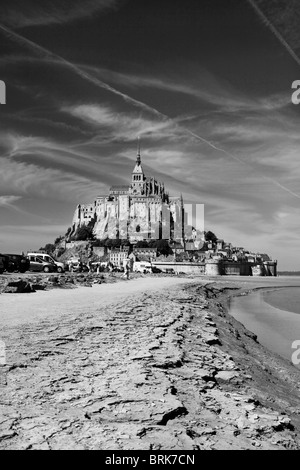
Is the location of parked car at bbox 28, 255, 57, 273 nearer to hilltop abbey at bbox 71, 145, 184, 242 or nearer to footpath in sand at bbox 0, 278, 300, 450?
footpath in sand at bbox 0, 278, 300, 450

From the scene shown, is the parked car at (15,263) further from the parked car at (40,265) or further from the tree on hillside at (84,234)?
the tree on hillside at (84,234)

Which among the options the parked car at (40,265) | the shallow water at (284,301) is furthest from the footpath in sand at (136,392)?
the parked car at (40,265)

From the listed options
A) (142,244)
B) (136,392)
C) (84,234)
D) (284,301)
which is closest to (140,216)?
(142,244)

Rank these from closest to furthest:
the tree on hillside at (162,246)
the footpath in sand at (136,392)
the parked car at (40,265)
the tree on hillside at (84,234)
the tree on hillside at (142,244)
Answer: the footpath in sand at (136,392), the parked car at (40,265), the tree on hillside at (162,246), the tree on hillside at (142,244), the tree on hillside at (84,234)

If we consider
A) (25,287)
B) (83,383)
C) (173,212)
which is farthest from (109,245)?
(83,383)

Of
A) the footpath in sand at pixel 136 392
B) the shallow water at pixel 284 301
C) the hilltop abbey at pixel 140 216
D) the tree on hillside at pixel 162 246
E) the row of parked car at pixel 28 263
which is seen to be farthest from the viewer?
the hilltop abbey at pixel 140 216

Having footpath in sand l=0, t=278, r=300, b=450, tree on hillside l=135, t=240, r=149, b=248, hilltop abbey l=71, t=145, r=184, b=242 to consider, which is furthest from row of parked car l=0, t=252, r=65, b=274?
hilltop abbey l=71, t=145, r=184, b=242

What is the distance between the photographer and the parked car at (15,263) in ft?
96.9

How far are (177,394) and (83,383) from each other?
1.05m

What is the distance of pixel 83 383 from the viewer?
4504mm

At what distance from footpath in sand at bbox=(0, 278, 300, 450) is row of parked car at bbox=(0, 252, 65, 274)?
73.0 ft

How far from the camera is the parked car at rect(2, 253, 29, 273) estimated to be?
29.5 m
